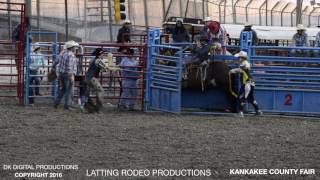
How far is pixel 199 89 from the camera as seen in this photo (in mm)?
16562

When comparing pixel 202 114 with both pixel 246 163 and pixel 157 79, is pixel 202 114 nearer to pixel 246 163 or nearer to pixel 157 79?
pixel 157 79

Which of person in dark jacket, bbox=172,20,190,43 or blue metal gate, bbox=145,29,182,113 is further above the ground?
person in dark jacket, bbox=172,20,190,43

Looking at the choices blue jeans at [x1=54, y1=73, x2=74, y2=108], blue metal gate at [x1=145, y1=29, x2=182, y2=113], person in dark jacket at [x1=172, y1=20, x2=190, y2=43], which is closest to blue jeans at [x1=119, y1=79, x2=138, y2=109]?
blue metal gate at [x1=145, y1=29, x2=182, y2=113]

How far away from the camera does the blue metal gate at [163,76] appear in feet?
53.0

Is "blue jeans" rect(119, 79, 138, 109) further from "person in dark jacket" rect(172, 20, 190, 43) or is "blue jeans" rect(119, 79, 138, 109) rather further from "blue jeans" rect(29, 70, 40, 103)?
"person in dark jacket" rect(172, 20, 190, 43)

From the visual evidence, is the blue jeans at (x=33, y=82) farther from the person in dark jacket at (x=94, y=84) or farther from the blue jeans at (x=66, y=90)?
the person in dark jacket at (x=94, y=84)

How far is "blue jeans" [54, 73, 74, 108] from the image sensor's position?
54.3ft

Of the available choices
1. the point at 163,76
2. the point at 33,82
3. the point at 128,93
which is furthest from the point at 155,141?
the point at 33,82

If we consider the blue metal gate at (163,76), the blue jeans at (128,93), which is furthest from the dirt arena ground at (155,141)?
the blue jeans at (128,93)

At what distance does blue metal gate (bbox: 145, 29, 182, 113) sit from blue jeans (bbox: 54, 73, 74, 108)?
174 cm

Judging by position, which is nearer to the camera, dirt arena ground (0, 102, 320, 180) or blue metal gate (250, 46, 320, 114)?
dirt arena ground (0, 102, 320, 180)

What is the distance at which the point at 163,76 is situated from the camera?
16484mm

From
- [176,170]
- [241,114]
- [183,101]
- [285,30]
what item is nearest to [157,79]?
[183,101]

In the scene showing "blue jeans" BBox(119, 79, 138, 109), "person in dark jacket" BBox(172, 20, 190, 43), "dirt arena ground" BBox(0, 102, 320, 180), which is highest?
"person in dark jacket" BBox(172, 20, 190, 43)
